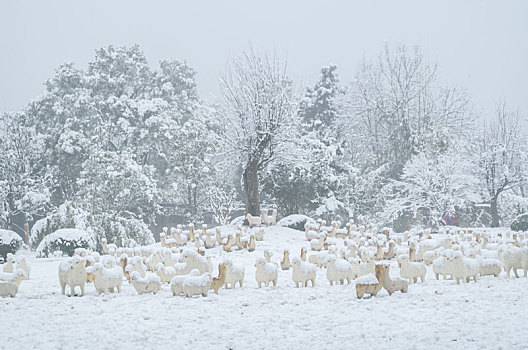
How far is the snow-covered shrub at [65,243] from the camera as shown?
50.0 feet

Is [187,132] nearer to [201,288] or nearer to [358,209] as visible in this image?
[358,209]

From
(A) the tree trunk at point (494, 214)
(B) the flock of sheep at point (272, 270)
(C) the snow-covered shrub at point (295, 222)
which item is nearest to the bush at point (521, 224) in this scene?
(A) the tree trunk at point (494, 214)

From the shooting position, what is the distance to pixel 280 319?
23.8 ft

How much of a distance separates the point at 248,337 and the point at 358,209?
75.6 feet

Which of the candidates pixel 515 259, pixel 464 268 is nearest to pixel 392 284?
pixel 464 268

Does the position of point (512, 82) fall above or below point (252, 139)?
above

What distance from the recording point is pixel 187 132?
28.7m

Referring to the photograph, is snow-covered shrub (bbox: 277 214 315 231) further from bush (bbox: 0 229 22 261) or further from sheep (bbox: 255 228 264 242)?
bush (bbox: 0 229 22 261)

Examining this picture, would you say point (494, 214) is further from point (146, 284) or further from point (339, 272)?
point (146, 284)

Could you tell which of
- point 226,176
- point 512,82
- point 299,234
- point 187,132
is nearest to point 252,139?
point 299,234

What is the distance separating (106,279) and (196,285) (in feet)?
5.49

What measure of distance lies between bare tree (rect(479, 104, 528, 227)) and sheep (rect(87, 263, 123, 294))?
71.5 feet

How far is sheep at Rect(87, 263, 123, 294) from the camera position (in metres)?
8.82

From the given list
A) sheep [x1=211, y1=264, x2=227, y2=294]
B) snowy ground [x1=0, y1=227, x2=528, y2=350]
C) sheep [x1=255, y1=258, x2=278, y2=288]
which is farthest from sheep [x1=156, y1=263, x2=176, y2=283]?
sheep [x1=255, y1=258, x2=278, y2=288]
